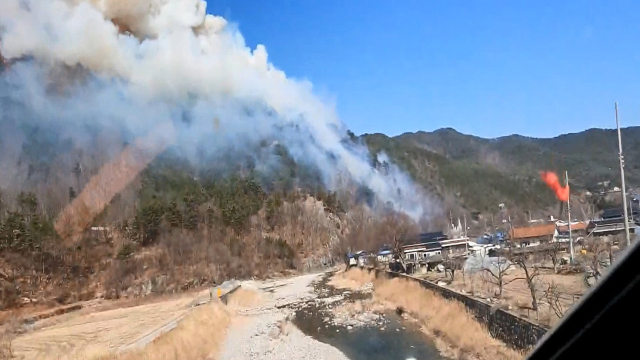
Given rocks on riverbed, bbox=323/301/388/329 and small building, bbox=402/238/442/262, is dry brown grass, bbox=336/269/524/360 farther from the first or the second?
small building, bbox=402/238/442/262

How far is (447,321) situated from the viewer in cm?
1619

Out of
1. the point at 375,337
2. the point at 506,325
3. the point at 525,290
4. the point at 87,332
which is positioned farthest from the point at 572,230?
the point at 87,332

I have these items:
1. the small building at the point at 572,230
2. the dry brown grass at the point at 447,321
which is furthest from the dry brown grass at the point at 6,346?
the small building at the point at 572,230

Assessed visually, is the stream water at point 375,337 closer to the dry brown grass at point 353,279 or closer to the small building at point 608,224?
the dry brown grass at point 353,279

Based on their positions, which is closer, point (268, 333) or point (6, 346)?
point (6, 346)

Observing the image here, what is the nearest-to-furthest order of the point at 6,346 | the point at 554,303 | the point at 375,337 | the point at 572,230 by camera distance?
1. the point at 554,303
2. the point at 375,337
3. the point at 6,346
4. the point at 572,230

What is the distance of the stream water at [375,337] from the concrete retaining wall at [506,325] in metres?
1.59

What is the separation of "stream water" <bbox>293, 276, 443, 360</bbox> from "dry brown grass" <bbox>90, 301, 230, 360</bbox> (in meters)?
3.44

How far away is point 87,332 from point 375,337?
1335cm

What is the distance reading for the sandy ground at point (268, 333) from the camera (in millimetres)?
16359

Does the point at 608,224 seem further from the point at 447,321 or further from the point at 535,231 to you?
the point at 447,321

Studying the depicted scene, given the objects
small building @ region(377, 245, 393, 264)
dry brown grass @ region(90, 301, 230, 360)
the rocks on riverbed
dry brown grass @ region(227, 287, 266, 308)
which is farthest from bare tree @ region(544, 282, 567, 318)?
small building @ region(377, 245, 393, 264)

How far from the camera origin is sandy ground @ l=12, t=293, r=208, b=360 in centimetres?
1730

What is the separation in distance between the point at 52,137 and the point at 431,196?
53.6m
